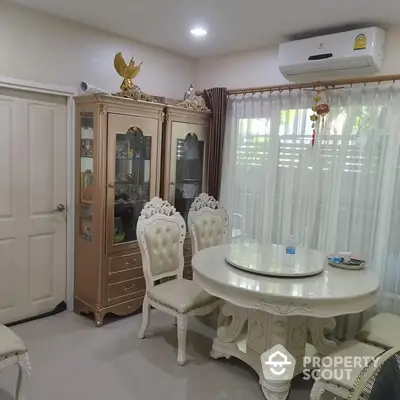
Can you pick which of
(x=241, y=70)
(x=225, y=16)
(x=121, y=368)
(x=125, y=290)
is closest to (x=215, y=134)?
(x=241, y=70)

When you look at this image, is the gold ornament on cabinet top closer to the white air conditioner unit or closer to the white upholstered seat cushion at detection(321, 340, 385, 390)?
the white air conditioner unit

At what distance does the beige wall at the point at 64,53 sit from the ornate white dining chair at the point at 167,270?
1322 mm

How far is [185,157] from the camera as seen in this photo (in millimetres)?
3889

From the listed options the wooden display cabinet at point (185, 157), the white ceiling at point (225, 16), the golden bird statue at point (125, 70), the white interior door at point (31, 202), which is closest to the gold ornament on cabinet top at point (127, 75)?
the golden bird statue at point (125, 70)

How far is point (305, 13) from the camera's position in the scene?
2.71 meters

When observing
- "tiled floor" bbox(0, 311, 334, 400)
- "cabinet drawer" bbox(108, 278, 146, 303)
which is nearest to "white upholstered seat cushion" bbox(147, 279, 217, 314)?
"tiled floor" bbox(0, 311, 334, 400)

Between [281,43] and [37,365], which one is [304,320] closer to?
[37,365]

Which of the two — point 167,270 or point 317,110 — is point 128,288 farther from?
point 317,110

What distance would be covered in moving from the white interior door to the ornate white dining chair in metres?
0.95

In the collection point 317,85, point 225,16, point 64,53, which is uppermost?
point 225,16

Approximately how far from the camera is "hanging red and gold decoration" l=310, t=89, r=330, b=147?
309cm

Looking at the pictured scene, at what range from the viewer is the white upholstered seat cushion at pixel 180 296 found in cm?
274

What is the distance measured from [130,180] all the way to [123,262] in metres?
0.74

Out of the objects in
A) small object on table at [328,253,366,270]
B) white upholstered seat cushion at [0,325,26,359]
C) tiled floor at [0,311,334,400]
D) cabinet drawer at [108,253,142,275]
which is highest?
small object on table at [328,253,366,270]
